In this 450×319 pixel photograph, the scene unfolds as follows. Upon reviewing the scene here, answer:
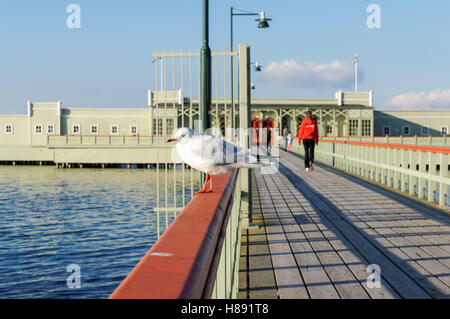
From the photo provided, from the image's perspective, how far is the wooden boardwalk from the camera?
4.60m

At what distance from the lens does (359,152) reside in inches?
680

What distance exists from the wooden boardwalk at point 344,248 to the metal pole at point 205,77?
6.08 ft

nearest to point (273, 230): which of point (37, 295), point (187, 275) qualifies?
point (187, 275)

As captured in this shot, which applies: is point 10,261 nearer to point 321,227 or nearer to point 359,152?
point 321,227

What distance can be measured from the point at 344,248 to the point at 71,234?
14.7 meters

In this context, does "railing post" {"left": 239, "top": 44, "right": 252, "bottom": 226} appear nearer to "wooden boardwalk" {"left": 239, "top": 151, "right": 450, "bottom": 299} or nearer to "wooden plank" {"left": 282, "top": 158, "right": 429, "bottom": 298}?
"wooden boardwalk" {"left": 239, "top": 151, "right": 450, "bottom": 299}

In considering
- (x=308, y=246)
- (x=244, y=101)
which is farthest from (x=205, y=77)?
(x=308, y=246)

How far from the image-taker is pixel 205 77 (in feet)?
21.8

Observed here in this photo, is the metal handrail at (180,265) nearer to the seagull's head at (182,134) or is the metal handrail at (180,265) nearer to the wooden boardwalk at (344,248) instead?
the seagull's head at (182,134)

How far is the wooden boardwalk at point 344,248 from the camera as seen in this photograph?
460 centimetres

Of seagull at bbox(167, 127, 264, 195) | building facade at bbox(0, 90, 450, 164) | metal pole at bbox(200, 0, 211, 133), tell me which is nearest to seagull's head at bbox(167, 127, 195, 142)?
seagull at bbox(167, 127, 264, 195)

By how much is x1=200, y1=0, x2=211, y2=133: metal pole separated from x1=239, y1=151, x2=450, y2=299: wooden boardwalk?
185 centimetres
